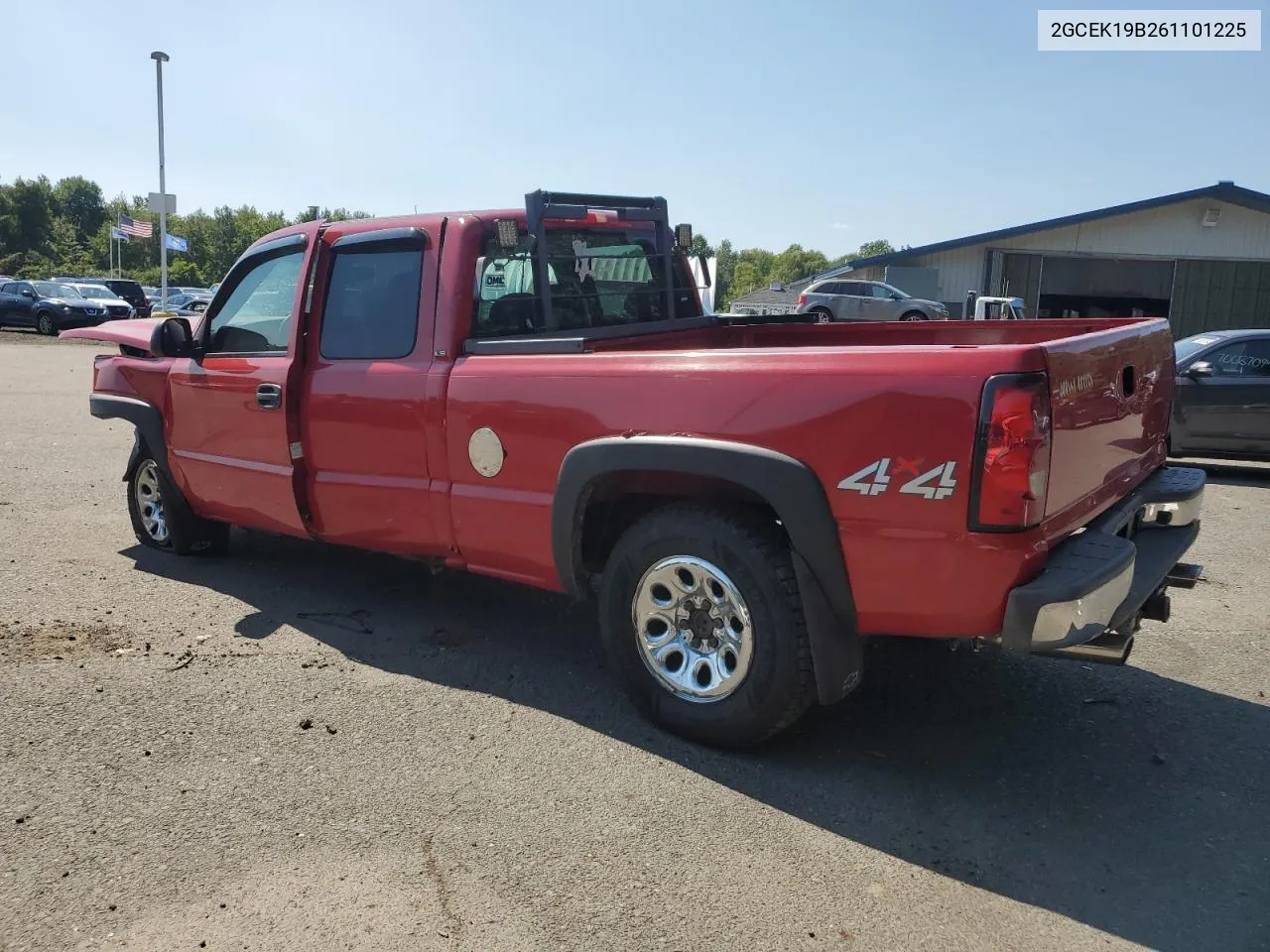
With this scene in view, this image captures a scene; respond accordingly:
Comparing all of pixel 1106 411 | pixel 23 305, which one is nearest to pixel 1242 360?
pixel 1106 411

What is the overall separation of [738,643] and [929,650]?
147 centimetres

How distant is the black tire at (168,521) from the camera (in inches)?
231

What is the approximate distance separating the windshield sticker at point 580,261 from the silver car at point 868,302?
2134 centimetres

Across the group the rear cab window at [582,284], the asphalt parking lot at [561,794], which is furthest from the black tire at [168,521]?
the rear cab window at [582,284]

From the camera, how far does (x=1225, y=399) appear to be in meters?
9.67

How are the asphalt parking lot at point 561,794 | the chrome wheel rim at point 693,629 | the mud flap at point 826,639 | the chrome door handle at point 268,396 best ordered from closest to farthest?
the asphalt parking lot at point 561,794
the mud flap at point 826,639
the chrome wheel rim at point 693,629
the chrome door handle at point 268,396

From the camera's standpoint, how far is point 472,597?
543 centimetres

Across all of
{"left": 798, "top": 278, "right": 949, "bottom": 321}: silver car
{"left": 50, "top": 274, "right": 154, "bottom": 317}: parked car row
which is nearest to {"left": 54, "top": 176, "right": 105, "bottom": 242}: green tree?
{"left": 50, "top": 274, "right": 154, "bottom": 317}: parked car row

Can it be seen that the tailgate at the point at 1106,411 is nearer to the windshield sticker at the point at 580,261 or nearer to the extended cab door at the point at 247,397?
the windshield sticker at the point at 580,261

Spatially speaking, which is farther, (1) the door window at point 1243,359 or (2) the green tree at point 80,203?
(2) the green tree at point 80,203

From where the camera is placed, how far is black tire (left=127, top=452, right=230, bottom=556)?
5879 millimetres


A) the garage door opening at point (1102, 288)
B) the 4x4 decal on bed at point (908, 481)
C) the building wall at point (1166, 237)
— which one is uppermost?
the building wall at point (1166, 237)

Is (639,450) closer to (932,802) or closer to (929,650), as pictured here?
(932,802)

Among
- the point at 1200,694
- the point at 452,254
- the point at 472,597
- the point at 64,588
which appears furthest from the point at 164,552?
the point at 1200,694
